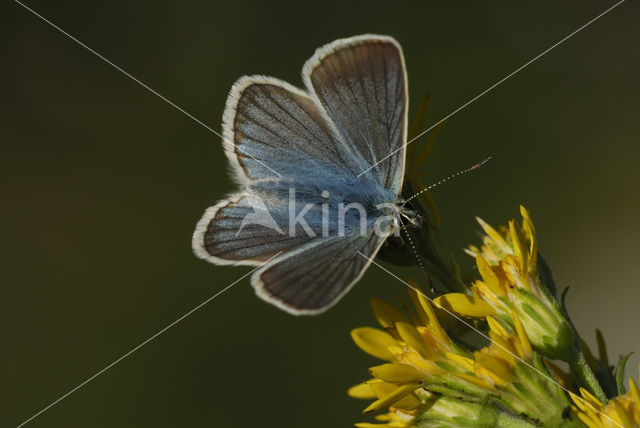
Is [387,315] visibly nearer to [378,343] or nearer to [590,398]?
[378,343]

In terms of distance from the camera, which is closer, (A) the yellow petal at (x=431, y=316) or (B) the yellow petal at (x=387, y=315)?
(A) the yellow petal at (x=431, y=316)

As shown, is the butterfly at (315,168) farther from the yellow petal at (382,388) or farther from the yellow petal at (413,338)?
the yellow petal at (382,388)

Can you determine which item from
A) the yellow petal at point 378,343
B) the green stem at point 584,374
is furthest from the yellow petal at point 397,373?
the green stem at point 584,374

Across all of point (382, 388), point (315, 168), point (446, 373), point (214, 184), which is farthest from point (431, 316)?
point (214, 184)

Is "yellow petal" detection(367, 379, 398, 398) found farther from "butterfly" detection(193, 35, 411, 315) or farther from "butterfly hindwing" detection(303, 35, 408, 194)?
"butterfly hindwing" detection(303, 35, 408, 194)

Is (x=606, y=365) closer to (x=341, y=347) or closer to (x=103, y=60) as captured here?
(x=341, y=347)
